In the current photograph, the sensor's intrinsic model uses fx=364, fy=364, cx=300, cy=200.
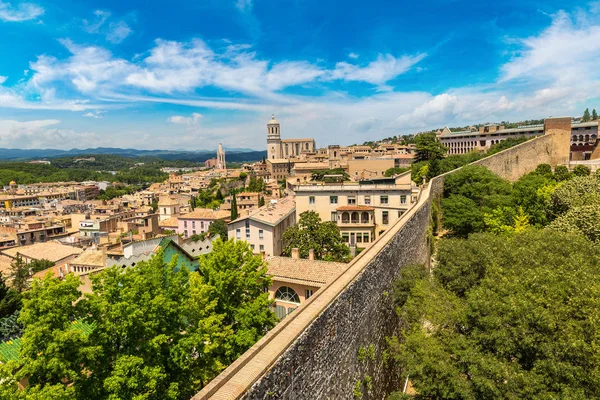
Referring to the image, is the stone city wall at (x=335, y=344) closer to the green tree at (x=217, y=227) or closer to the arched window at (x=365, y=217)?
the arched window at (x=365, y=217)

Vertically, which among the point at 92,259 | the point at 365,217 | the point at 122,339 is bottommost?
the point at 92,259

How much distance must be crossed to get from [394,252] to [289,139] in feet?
529

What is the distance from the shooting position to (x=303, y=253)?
977 inches

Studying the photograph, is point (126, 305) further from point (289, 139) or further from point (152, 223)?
point (289, 139)

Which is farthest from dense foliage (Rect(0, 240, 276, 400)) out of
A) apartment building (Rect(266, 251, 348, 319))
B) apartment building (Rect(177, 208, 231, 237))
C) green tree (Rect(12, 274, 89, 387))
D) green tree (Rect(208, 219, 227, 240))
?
apartment building (Rect(177, 208, 231, 237))

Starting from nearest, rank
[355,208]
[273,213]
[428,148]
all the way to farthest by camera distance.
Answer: [355,208]
[273,213]
[428,148]

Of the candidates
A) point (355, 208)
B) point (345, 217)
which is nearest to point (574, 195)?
point (355, 208)

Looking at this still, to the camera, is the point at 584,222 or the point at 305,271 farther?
the point at 305,271

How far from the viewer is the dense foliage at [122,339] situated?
7.59 metres

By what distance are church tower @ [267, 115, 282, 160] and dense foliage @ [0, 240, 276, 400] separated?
412 feet

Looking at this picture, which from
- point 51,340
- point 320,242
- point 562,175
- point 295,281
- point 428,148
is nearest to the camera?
point 51,340

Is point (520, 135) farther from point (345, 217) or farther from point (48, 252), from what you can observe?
point (48, 252)

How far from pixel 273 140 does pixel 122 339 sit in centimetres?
13096

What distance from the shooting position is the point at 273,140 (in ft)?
450
